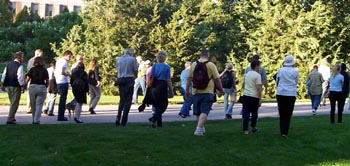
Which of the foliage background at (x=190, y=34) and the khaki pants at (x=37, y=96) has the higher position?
the foliage background at (x=190, y=34)

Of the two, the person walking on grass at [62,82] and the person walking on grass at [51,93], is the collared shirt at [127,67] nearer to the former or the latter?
the person walking on grass at [62,82]

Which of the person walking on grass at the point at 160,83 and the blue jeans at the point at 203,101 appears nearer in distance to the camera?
the blue jeans at the point at 203,101

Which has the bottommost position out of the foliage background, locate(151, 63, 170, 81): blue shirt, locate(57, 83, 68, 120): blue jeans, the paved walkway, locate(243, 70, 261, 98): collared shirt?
the paved walkway

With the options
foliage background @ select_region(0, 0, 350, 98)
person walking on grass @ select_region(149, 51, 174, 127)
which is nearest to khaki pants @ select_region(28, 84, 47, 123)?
person walking on grass @ select_region(149, 51, 174, 127)

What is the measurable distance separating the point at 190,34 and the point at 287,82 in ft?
64.3

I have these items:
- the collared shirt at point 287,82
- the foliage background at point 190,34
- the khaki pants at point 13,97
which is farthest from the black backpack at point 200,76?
the foliage background at point 190,34

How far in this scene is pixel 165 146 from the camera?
9852 mm

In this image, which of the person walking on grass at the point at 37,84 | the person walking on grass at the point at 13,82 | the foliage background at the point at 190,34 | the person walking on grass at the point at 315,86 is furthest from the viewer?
the foliage background at the point at 190,34

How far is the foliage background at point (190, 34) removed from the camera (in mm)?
30516

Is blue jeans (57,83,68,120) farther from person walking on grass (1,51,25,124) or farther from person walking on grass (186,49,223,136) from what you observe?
person walking on grass (186,49,223,136)

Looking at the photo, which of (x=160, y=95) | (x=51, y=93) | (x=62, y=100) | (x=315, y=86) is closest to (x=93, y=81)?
(x=51, y=93)

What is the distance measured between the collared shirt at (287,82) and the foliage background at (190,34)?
62.5ft

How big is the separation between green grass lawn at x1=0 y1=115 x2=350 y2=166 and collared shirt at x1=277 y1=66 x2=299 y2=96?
3.07ft

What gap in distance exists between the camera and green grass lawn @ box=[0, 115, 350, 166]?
8.77 m
